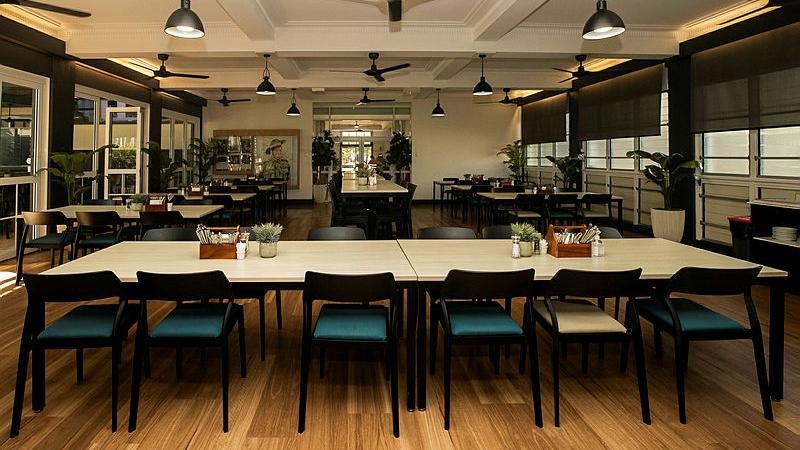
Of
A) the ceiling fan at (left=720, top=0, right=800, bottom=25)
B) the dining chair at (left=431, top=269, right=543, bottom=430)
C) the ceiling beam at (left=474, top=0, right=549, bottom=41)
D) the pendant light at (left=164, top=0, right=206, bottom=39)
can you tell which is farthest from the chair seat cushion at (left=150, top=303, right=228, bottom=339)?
the ceiling fan at (left=720, top=0, right=800, bottom=25)

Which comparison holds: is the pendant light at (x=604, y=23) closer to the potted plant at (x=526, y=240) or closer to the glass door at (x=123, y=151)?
the potted plant at (x=526, y=240)

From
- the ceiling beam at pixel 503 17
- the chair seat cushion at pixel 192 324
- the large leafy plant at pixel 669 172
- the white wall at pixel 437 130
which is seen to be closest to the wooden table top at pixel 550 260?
the chair seat cushion at pixel 192 324

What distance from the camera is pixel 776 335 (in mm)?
2621

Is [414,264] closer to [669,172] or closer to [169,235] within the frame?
[169,235]

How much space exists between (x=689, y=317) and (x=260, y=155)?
13.0m

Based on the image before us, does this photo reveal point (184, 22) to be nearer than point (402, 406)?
No

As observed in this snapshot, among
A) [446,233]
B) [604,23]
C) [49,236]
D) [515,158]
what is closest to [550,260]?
[446,233]

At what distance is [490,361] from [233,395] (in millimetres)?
1520

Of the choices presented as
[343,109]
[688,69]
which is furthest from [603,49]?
[343,109]

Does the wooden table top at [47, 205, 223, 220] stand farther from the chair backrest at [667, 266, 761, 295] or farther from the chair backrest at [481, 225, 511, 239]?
the chair backrest at [667, 266, 761, 295]

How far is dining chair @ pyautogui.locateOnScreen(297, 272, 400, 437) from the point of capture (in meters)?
2.31

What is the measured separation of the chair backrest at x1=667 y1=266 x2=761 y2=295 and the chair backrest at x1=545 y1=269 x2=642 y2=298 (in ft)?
0.60

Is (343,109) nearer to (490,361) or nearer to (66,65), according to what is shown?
(66,65)

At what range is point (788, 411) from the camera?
2.58 m
